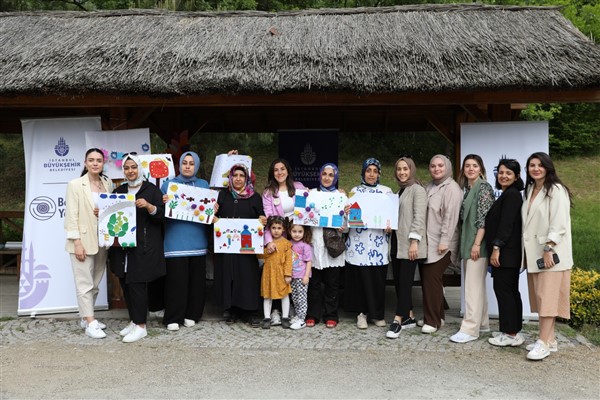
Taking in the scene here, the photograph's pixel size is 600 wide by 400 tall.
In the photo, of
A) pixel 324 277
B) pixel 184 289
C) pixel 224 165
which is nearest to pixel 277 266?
pixel 324 277

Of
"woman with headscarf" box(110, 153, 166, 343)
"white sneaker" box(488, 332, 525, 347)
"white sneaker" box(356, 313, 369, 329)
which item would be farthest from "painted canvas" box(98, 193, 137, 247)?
"white sneaker" box(488, 332, 525, 347)

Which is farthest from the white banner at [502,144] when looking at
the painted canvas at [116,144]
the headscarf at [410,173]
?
the painted canvas at [116,144]

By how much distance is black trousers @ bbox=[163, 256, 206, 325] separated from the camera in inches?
216

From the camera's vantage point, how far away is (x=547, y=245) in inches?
180

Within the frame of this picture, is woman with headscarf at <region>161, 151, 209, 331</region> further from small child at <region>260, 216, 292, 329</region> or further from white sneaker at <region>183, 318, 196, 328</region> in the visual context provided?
small child at <region>260, 216, 292, 329</region>

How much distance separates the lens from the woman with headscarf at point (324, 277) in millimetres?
5527

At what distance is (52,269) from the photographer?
618 centimetres

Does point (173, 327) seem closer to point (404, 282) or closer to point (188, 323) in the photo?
point (188, 323)

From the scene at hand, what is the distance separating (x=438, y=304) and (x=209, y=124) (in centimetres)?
594

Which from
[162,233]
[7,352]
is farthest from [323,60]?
[7,352]

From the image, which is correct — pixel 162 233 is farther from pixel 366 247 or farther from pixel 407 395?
pixel 407 395

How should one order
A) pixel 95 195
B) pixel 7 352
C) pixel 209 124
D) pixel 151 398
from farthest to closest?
pixel 209 124 < pixel 95 195 < pixel 7 352 < pixel 151 398

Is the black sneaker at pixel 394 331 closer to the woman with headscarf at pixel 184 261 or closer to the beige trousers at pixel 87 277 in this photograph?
the woman with headscarf at pixel 184 261

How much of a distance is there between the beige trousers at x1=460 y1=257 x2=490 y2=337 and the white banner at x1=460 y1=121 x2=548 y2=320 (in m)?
0.59
